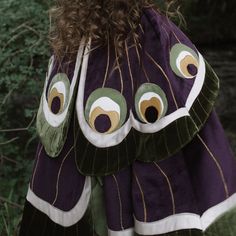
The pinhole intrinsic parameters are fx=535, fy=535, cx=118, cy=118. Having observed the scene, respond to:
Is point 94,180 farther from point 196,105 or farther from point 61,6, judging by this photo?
point 61,6

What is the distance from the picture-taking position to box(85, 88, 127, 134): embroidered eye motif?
119cm

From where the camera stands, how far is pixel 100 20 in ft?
3.92

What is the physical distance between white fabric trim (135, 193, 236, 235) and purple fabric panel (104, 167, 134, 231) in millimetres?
32

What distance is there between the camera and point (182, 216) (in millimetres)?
1188

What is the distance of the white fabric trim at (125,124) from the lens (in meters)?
1.17

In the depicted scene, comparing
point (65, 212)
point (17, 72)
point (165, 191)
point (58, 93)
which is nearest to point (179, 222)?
point (165, 191)

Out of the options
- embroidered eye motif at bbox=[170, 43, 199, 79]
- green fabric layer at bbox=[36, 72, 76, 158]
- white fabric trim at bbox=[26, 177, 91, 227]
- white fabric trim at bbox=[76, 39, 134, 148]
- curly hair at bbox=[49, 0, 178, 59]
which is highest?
curly hair at bbox=[49, 0, 178, 59]

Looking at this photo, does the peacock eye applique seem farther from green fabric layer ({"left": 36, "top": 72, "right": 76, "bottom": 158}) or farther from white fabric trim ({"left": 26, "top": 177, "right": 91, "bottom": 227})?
white fabric trim ({"left": 26, "top": 177, "right": 91, "bottom": 227})

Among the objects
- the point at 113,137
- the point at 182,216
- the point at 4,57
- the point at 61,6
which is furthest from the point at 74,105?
the point at 4,57

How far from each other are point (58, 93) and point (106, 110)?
0.15 meters

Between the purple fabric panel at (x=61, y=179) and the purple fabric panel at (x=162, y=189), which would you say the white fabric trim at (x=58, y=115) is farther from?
the purple fabric panel at (x=162, y=189)

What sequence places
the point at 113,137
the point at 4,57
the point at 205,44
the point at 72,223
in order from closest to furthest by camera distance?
the point at 113,137, the point at 72,223, the point at 4,57, the point at 205,44

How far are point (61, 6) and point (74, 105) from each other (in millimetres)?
235

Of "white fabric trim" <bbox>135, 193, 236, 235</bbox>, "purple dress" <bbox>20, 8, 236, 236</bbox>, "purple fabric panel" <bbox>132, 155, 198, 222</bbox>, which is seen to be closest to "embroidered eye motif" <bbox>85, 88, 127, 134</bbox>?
"purple dress" <bbox>20, 8, 236, 236</bbox>
